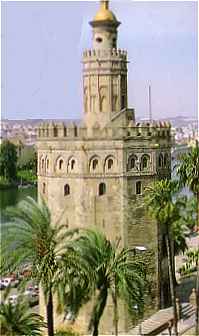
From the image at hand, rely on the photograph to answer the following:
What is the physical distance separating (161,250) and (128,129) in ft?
10.4

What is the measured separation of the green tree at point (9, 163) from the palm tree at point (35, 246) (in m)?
18.2

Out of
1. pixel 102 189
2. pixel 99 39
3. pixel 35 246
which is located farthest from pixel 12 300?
pixel 99 39

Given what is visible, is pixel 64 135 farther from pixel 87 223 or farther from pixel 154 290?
pixel 154 290

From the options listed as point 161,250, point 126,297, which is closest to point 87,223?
point 161,250

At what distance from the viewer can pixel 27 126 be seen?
17766mm

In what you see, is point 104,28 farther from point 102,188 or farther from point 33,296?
point 33,296

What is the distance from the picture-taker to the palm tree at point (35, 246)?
486 inches

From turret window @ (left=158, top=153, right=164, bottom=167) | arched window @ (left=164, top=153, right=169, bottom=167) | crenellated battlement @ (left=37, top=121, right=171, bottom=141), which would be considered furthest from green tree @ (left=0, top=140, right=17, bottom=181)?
turret window @ (left=158, top=153, right=164, bottom=167)

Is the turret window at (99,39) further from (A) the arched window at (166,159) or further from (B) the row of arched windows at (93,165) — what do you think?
(A) the arched window at (166,159)

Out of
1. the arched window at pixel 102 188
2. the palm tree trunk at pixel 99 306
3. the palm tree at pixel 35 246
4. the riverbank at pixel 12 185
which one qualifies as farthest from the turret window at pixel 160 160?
the riverbank at pixel 12 185

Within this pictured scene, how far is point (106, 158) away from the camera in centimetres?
1633

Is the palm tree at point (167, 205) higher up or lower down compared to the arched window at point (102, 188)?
lower down

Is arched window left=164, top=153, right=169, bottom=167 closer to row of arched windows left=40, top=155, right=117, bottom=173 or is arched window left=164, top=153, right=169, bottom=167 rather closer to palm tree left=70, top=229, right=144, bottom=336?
row of arched windows left=40, top=155, right=117, bottom=173

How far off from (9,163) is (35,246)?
65.0ft
